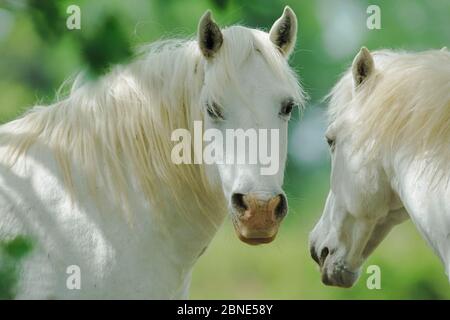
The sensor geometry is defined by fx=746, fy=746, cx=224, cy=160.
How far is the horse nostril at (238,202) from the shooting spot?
2.79m

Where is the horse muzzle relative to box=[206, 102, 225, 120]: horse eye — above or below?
below

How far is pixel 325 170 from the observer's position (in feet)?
21.4

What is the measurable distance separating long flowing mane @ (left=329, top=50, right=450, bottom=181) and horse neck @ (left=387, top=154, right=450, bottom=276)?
30 millimetres

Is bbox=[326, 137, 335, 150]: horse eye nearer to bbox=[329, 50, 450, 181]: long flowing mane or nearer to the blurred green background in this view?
bbox=[329, 50, 450, 181]: long flowing mane

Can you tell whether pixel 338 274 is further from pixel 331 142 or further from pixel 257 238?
pixel 257 238

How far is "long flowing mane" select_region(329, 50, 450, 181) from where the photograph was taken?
8.26 feet

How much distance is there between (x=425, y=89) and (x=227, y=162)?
0.81m

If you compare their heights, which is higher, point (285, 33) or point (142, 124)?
point (285, 33)

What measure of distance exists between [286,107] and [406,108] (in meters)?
0.53

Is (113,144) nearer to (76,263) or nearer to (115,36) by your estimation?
(76,263)

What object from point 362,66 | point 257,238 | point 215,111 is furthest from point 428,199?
point 215,111

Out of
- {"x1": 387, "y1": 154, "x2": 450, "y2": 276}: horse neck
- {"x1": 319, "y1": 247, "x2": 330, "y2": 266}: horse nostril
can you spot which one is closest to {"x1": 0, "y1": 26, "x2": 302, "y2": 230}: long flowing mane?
{"x1": 319, "y1": 247, "x2": 330, "y2": 266}: horse nostril

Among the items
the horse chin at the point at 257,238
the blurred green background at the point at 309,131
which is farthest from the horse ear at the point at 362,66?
the blurred green background at the point at 309,131

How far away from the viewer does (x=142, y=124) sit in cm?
308
